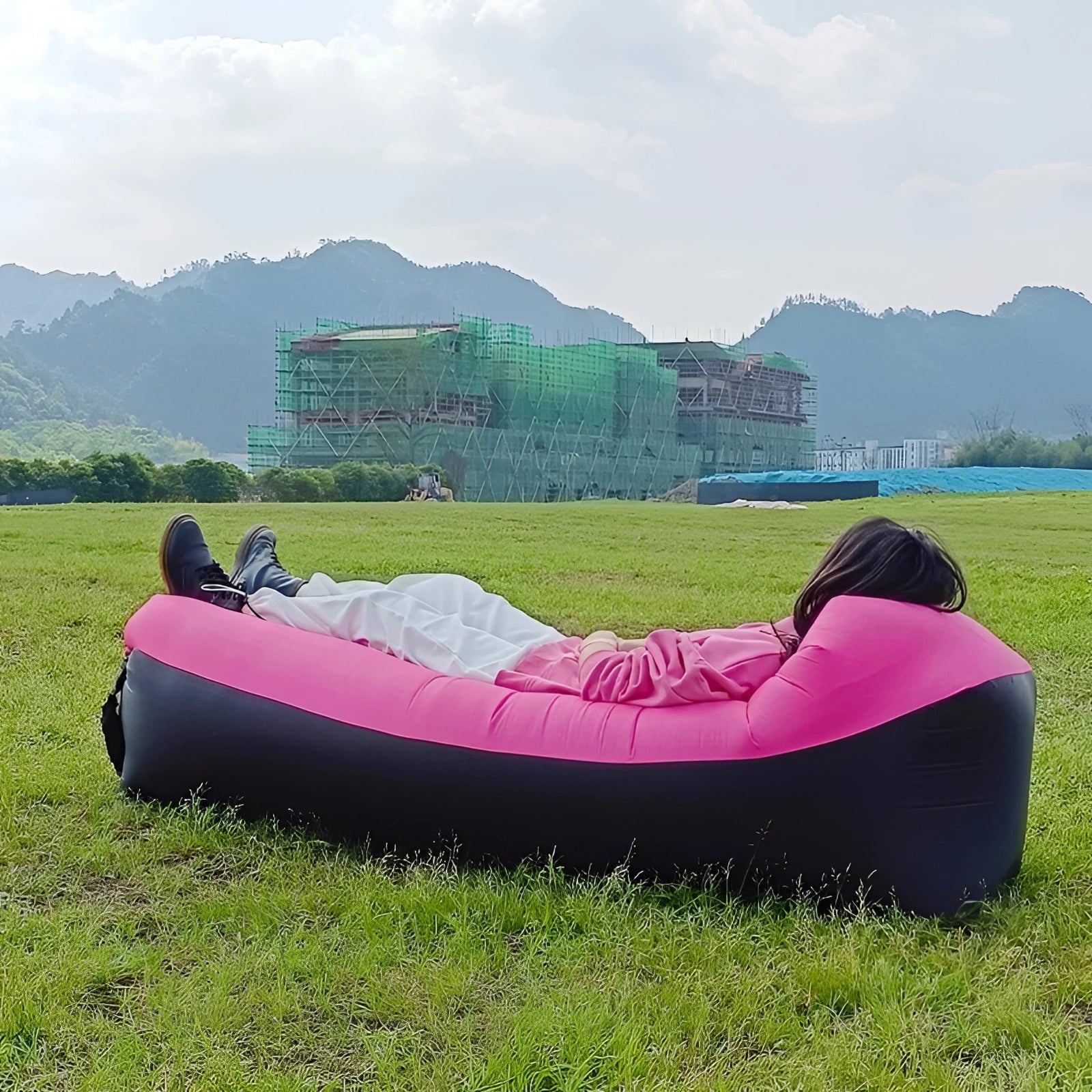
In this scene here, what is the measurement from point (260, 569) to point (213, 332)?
108m

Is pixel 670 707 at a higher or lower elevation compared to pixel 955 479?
lower

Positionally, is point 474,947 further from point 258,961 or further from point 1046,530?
point 1046,530

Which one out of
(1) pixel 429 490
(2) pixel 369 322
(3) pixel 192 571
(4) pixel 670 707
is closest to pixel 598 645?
(4) pixel 670 707

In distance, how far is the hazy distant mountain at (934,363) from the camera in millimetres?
115375

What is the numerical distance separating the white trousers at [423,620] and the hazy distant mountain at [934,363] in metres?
111

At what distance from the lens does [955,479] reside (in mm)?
35781

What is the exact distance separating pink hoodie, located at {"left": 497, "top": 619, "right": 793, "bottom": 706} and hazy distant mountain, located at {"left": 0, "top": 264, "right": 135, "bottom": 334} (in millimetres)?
142913

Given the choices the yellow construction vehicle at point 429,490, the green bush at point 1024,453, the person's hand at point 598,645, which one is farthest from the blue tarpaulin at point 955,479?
the person's hand at point 598,645

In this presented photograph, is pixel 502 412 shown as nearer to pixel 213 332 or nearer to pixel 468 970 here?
Result: pixel 468 970

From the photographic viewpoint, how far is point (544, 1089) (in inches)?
68.6

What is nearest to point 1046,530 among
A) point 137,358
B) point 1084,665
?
point 1084,665

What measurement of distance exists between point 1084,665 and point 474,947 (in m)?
4.08

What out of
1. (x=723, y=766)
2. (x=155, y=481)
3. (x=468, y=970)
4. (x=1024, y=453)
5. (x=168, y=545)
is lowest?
(x=468, y=970)

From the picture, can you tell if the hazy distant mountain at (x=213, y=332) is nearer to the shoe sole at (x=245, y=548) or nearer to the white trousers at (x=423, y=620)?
the shoe sole at (x=245, y=548)
